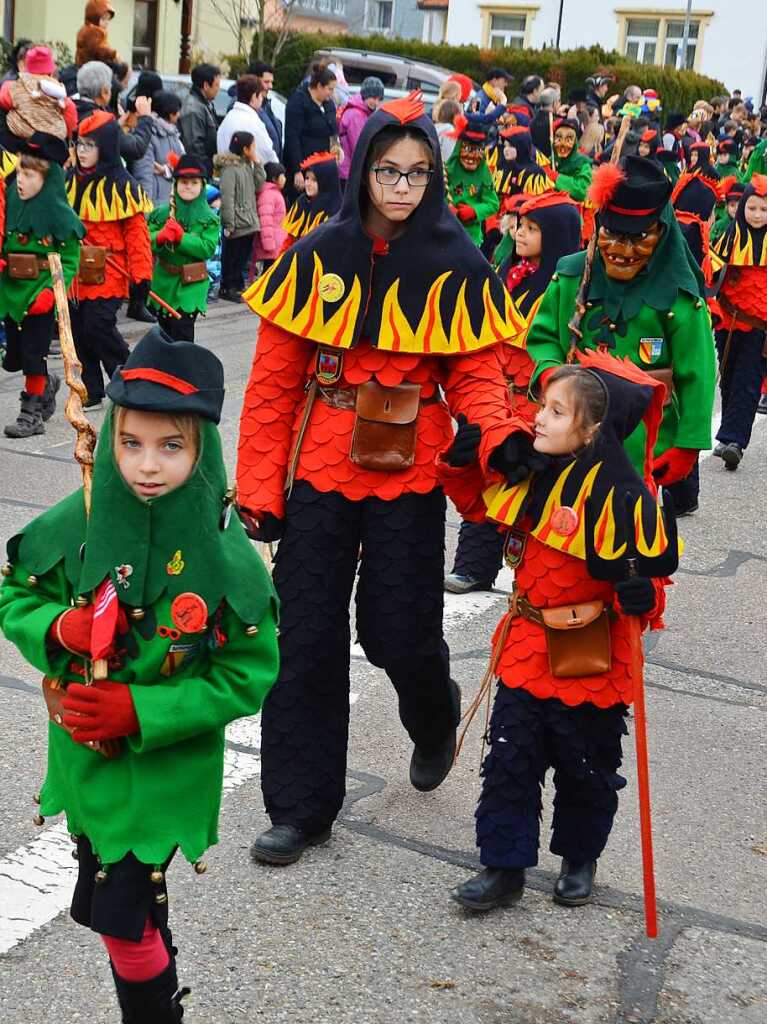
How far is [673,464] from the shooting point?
597 cm

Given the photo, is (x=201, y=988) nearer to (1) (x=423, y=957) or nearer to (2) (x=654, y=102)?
(1) (x=423, y=957)

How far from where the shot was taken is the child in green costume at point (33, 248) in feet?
29.8

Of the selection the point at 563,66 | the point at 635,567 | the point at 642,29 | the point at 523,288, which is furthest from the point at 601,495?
the point at 642,29

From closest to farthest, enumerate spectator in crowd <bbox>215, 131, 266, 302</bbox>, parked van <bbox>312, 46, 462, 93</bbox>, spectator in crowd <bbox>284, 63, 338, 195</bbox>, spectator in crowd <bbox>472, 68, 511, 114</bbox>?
spectator in crowd <bbox>215, 131, 266, 302</bbox> → spectator in crowd <bbox>284, 63, 338, 195</bbox> → spectator in crowd <bbox>472, 68, 511, 114</bbox> → parked van <bbox>312, 46, 462, 93</bbox>

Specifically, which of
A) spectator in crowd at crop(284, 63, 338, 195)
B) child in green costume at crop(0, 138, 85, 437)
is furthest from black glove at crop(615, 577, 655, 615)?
spectator in crowd at crop(284, 63, 338, 195)

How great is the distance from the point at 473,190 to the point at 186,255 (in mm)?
3893

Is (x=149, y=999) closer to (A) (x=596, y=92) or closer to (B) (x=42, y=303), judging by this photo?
(B) (x=42, y=303)

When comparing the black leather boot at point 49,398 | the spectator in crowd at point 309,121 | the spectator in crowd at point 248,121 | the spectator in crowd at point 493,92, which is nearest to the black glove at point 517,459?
the black leather boot at point 49,398

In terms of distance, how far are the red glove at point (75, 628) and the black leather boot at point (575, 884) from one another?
1827 mm

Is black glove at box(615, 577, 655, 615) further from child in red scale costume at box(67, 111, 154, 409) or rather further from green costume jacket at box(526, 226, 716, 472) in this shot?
child in red scale costume at box(67, 111, 154, 409)

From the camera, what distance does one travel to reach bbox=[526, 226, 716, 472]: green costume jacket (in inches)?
232

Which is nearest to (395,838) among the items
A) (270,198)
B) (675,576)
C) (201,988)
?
(201,988)

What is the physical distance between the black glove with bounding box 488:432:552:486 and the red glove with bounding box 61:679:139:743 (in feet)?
4.81

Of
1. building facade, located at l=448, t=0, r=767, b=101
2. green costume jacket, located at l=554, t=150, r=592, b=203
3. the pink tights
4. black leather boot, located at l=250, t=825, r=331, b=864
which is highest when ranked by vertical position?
building facade, located at l=448, t=0, r=767, b=101
